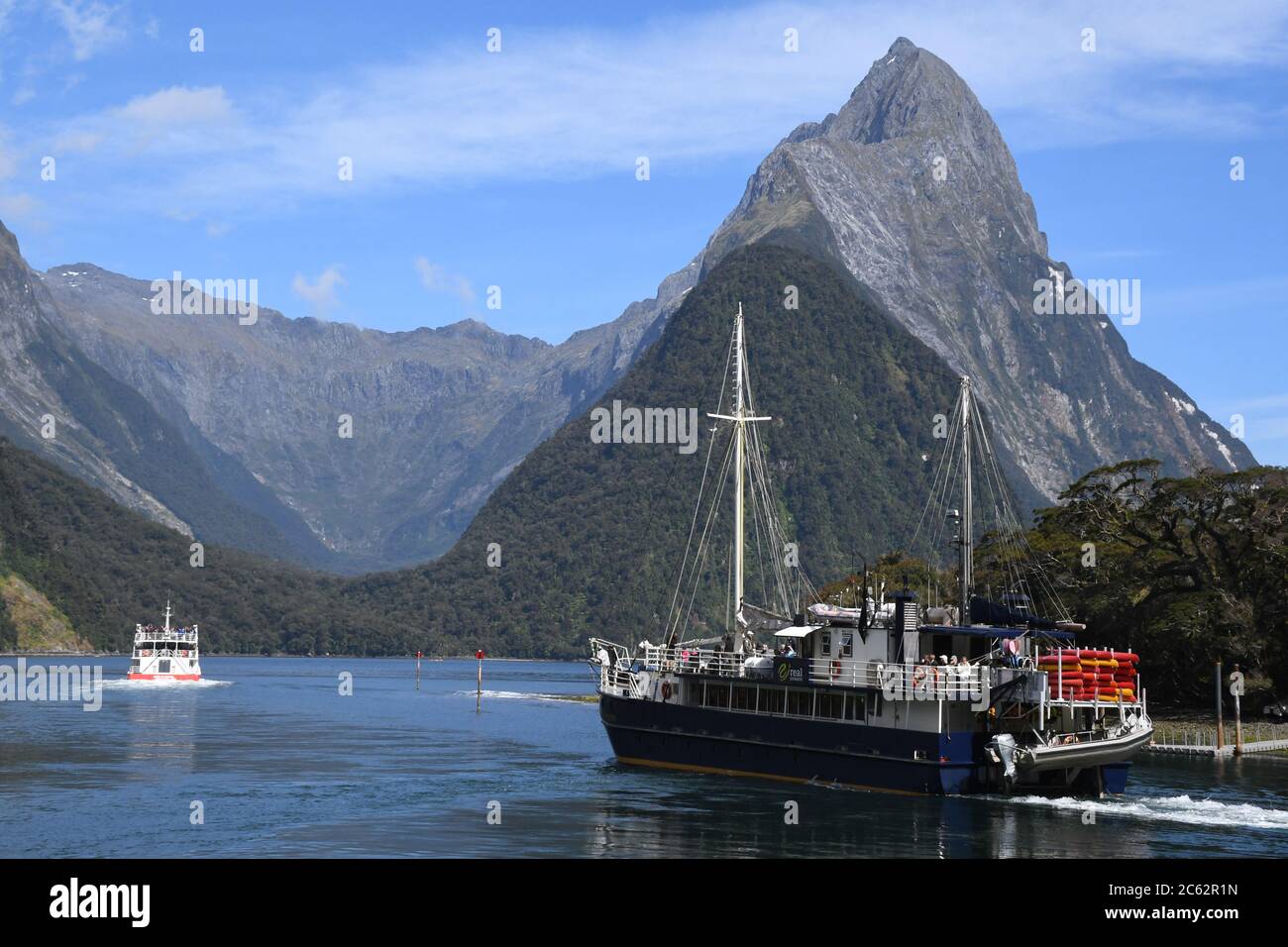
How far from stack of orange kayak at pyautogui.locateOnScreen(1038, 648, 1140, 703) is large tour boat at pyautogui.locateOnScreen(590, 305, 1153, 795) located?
0.06m

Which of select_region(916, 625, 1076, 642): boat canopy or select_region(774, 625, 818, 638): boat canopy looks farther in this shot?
select_region(774, 625, 818, 638): boat canopy

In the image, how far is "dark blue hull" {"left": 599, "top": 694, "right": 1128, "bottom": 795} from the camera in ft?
221

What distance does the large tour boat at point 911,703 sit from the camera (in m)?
67.2

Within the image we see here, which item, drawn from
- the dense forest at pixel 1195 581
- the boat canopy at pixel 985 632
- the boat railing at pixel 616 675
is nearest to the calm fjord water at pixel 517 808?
the boat railing at pixel 616 675

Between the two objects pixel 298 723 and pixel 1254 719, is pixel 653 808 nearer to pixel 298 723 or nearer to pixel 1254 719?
pixel 1254 719

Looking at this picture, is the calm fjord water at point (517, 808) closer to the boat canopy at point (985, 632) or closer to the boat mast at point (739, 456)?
the boat canopy at point (985, 632)

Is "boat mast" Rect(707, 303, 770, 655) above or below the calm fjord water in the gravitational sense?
above

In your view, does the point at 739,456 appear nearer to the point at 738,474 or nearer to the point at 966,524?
the point at 738,474

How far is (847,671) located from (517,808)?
16533mm

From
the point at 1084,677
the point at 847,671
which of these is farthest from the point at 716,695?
the point at 1084,677

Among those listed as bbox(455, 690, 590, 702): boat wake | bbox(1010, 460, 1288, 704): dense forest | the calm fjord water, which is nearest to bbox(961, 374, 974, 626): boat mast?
the calm fjord water

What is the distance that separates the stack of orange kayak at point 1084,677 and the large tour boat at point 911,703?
61 mm

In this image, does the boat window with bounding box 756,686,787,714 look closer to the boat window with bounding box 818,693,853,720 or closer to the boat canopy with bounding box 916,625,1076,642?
the boat window with bounding box 818,693,853,720
